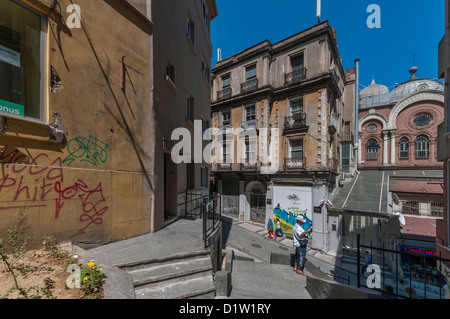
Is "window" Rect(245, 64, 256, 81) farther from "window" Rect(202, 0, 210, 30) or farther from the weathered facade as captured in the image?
the weathered facade

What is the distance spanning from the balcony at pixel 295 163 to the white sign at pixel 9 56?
15878 millimetres

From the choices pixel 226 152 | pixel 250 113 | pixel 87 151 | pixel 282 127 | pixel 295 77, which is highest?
pixel 295 77

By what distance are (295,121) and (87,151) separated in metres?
15.4

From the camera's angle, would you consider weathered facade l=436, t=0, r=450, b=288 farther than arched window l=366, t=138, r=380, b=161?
No

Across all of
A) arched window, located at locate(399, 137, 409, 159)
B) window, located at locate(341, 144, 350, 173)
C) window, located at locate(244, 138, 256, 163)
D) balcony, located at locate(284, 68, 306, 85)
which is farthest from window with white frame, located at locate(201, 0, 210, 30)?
arched window, located at locate(399, 137, 409, 159)

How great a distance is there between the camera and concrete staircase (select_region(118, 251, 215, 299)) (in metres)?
3.54

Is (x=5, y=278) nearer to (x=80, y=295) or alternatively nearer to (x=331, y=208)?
(x=80, y=295)

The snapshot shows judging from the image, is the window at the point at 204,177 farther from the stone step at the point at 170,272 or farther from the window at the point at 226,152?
the stone step at the point at 170,272

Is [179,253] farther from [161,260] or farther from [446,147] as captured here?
[446,147]

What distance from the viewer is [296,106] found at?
17.2 m

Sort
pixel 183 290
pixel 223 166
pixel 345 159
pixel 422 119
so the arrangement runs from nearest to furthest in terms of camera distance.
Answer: pixel 183 290
pixel 345 159
pixel 223 166
pixel 422 119

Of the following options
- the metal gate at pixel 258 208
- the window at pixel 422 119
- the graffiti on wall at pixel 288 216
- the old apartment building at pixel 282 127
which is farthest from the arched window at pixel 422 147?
the metal gate at pixel 258 208

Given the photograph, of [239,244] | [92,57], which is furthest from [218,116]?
[92,57]

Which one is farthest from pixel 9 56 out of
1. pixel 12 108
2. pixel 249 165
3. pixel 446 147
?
pixel 249 165
